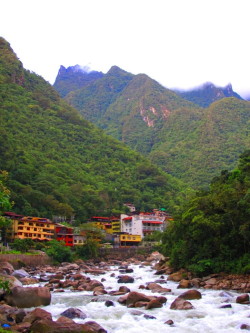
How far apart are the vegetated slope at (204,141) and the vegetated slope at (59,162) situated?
24.7 metres

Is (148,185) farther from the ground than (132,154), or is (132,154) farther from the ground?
(132,154)

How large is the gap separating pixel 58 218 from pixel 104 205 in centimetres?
1639

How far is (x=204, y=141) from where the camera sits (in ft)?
506

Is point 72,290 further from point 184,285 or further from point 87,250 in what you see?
point 87,250

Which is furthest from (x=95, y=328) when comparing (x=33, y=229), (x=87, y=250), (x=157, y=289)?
(x=33, y=229)

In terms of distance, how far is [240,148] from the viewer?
14375 cm

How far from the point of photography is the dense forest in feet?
87.6

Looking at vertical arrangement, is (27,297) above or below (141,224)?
above

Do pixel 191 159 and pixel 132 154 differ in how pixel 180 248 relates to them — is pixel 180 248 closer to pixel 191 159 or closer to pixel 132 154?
pixel 132 154

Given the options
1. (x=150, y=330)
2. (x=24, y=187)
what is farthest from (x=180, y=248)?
(x=24, y=187)

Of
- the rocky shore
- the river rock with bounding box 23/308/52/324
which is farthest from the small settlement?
the river rock with bounding box 23/308/52/324

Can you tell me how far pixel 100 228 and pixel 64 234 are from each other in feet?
31.4

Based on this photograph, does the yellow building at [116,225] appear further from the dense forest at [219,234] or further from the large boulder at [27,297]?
the large boulder at [27,297]

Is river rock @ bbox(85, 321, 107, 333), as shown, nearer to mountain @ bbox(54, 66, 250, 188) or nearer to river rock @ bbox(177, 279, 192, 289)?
river rock @ bbox(177, 279, 192, 289)
